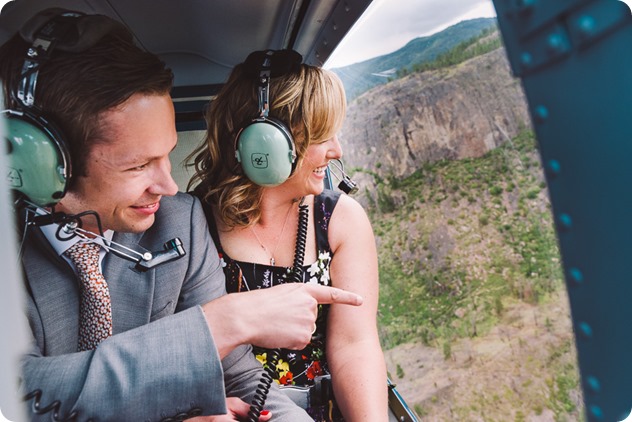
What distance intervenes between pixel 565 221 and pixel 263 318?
76cm

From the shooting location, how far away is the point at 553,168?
729 mm

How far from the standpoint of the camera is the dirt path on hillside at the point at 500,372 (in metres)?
1.97

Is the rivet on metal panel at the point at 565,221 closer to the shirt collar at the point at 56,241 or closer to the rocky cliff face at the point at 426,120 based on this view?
the shirt collar at the point at 56,241

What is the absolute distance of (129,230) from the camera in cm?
138

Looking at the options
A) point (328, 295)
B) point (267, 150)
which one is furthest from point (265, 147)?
point (328, 295)

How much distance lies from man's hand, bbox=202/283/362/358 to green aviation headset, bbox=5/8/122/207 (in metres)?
0.46

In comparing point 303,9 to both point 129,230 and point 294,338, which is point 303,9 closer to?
point 129,230

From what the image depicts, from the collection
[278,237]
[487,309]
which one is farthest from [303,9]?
[487,309]

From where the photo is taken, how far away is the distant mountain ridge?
7.61 feet

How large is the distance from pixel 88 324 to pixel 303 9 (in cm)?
131

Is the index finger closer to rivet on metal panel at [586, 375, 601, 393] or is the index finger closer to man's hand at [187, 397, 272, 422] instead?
man's hand at [187, 397, 272, 422]

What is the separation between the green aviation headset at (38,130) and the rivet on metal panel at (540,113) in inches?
37.5

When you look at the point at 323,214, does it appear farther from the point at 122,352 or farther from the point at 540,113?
the point at 540,113

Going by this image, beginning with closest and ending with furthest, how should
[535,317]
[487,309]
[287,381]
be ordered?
[287,381]
[535,317]
[487,309]
